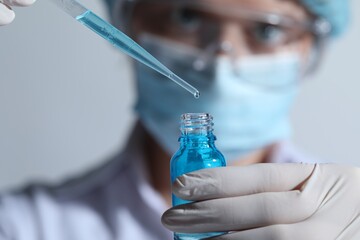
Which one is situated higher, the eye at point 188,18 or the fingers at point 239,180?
the eye at point 188,18

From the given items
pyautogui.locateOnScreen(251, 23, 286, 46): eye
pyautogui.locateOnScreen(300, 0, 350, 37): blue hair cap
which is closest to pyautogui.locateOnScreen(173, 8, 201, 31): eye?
pyautogui.locateOnScreen(251, 23, 286, 46): eye

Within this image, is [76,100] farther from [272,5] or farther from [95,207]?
[272,5]

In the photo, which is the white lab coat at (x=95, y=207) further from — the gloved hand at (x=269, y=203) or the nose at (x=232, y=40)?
the gloved hand at (x=269, y=203)

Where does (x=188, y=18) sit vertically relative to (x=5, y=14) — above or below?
above

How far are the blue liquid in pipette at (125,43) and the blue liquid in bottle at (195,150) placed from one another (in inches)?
2.6

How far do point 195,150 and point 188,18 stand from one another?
31.6 inches

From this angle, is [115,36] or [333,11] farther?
[333,11]

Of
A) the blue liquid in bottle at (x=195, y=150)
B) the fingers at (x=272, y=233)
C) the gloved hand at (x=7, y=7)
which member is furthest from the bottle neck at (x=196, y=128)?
the gloved hand at (x=7, y=7)

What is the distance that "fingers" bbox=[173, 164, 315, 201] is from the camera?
0.77 metres

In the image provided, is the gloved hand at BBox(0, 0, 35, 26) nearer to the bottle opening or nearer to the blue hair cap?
the bottle opening

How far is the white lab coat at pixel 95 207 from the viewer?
149cm

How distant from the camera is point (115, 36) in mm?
803

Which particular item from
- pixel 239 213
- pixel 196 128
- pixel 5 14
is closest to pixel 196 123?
pixel 196 128

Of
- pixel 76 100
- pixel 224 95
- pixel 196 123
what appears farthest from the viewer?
pixel 76 100
